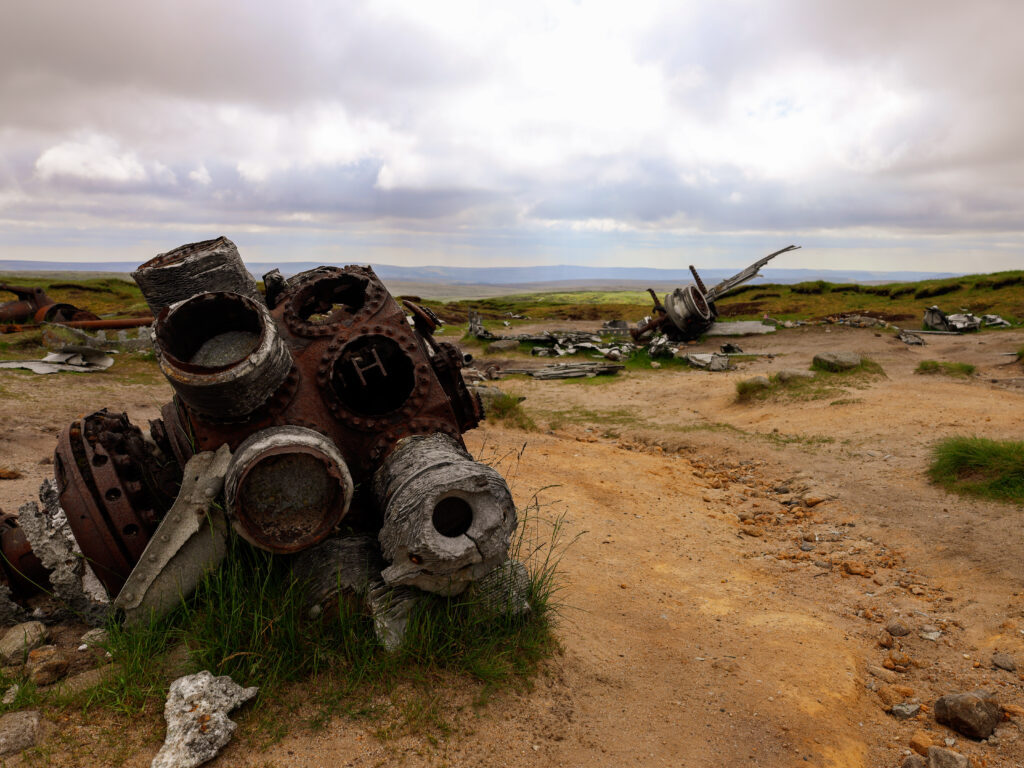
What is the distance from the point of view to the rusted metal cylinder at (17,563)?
12.7 ft

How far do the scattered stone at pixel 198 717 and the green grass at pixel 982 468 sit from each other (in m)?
7.33

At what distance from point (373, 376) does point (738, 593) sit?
354cm

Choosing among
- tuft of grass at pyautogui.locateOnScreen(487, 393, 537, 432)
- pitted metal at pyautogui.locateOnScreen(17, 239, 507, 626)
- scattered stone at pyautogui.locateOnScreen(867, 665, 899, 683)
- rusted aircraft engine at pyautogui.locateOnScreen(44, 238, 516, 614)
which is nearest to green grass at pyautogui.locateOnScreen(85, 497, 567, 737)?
pitted metal at pyautogui.locateOnScreen(17, 239, 507, 626)

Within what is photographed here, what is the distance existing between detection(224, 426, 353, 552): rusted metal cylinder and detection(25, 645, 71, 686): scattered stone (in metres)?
1.22

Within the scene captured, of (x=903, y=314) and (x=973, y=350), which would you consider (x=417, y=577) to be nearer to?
(x=973, y=350)

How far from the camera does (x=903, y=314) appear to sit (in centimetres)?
2844

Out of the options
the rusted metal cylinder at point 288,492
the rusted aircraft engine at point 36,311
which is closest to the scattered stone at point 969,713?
the rusted metal cylinder at point 288,492

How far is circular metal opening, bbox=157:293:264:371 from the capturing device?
11.5 feet

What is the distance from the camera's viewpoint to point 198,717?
2.88 meters

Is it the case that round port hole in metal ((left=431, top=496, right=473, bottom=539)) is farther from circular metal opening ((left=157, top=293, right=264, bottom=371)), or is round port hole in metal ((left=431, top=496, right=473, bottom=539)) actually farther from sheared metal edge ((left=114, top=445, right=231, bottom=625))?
circular metal opening ((left=157, top=293, right=264, bottom=371))

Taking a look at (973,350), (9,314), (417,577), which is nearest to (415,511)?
(417,577)

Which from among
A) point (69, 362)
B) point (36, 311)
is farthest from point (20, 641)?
point (36, 311)

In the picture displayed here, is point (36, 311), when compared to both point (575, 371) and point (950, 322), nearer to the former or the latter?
point (575, 371)

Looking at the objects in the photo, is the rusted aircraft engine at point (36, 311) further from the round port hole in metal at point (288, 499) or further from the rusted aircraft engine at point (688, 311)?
the round port hole in metal at point (288, 499)
